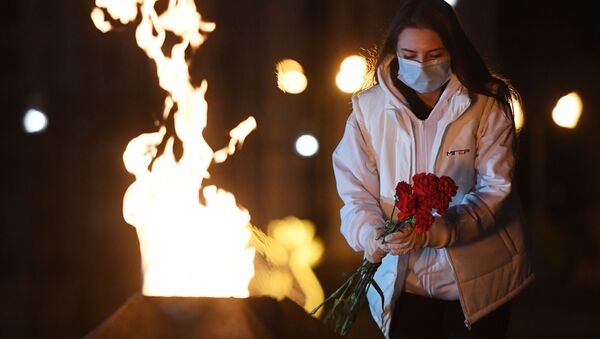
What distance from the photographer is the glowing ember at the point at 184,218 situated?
4.67 metres

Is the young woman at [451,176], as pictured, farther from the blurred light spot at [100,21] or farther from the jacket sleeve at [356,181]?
the blurred light spot at [100,21]

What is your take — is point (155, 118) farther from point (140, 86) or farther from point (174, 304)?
point (174, 304)

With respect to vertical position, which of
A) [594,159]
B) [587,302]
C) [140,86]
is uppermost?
[140,86]

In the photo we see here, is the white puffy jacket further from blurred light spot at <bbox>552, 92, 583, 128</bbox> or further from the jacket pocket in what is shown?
blurred light spot at <bbox>552, 92, 583, 128</bbox>

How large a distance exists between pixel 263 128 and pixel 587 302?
4.97 m

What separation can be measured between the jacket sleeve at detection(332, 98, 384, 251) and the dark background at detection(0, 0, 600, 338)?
9.41 m

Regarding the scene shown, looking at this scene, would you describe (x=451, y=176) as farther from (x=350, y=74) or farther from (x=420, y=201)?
(x=350, y=74)

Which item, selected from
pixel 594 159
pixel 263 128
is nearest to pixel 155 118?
Answer: pixel 263 128

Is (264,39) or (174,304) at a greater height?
(264,39)

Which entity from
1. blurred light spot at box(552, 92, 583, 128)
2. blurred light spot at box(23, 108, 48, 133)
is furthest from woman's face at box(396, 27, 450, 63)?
blurred light spot at box(23, 108, 48, 133)

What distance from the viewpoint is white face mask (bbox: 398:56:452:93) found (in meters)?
4.25

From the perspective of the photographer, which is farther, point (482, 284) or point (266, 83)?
point (266, 83)

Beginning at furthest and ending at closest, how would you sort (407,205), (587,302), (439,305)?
(587,302) → (439,305) → (407,205)

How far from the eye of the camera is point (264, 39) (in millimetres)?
14922
